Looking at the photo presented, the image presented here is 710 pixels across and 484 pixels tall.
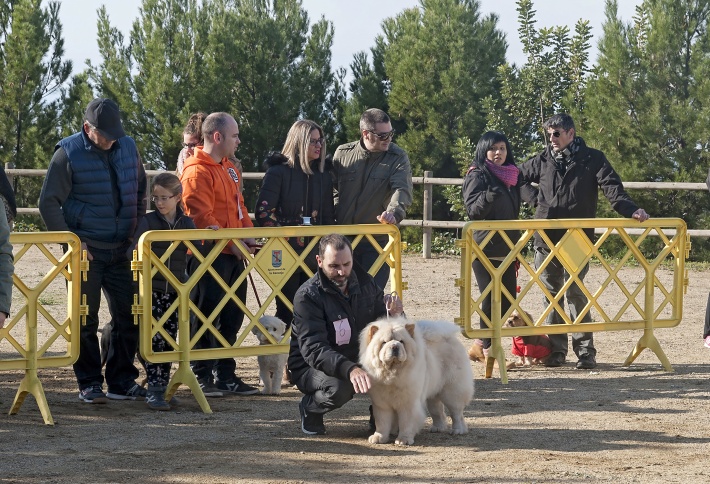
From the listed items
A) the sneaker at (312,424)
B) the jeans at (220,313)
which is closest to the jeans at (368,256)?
the jeans at (220,313)

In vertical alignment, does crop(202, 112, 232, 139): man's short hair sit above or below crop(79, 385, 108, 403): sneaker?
above

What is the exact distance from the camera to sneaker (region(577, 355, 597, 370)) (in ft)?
31.7

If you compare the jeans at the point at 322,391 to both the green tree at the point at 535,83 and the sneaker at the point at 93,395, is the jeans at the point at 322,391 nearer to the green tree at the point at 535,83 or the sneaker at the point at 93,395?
the sneaker at the point at 93,395

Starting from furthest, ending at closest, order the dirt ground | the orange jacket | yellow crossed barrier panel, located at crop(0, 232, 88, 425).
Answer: the orange jacket < yellow crossed barrier panel, located at crop(0, 232, 88, 425) < the dirt ground

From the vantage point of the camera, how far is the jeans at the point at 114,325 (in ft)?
25.8

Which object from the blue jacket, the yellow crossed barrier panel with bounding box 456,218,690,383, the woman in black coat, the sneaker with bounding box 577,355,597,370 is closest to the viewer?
the blue jacket

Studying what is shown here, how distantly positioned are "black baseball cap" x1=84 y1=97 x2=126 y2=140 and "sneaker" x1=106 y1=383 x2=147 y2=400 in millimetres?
1792

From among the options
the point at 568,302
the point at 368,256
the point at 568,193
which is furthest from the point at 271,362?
the point at 568,193

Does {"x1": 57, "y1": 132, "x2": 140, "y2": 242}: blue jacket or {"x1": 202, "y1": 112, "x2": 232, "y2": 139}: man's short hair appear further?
{"x1": 202, "y1": 112, "x2": 232, "y2": 139}: man's short hair

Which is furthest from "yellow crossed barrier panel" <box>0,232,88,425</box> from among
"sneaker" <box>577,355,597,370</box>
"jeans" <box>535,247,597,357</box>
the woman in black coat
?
"sneaker" <box>577,355,597,370</box>

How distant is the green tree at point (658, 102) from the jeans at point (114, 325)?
13.1 meters

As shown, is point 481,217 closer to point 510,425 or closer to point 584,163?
point 584,163

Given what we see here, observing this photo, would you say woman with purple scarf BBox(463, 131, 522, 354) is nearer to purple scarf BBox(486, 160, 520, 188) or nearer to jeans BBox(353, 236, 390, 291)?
purple scarf BBox(486, 160, 520, 188)

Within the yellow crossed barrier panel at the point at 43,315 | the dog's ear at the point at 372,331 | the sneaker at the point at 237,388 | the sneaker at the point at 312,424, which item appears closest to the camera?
the dog's ear at the point at 372,331
